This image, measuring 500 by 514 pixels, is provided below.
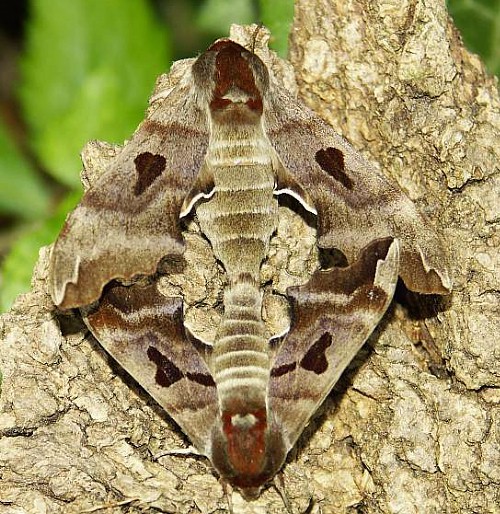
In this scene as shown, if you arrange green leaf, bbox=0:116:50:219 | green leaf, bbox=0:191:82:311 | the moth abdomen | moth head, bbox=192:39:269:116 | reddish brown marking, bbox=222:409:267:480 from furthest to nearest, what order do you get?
green leaf, bbox=0:116:50:219 < green leaf, bbox=0:191:82:311 < moth head, bbox=192:39:269:116 < the moth abdomen < reddish brown marking, bbox=222:409:267:480

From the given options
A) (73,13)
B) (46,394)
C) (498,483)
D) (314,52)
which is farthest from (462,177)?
(73,13)

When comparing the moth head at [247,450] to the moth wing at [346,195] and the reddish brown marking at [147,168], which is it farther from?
the reddish brown marking at [147,168]

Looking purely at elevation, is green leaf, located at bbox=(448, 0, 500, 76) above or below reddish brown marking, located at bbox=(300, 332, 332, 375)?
above

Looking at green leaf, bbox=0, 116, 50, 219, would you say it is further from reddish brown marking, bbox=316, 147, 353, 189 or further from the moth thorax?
the moth thorax

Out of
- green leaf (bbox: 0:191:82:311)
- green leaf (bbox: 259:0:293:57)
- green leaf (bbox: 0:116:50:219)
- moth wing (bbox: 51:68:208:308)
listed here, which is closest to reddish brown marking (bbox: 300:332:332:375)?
moth wing (bbox: 51:68:208:308)

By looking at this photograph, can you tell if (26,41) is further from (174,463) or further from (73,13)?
(174,463)

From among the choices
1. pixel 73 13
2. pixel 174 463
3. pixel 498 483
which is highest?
pixel 73 13

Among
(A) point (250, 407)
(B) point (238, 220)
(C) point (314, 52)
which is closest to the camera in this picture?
(A) point (250, 407)
